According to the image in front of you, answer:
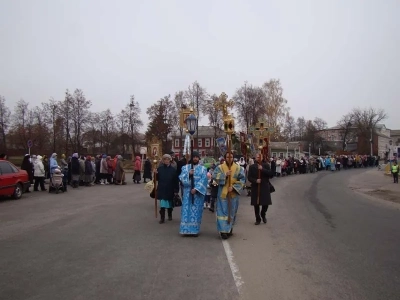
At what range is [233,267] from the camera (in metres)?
5.80

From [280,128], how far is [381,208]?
49.0 m

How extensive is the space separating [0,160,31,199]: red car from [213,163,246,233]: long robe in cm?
943

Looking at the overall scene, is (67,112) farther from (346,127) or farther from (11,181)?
(346,127)

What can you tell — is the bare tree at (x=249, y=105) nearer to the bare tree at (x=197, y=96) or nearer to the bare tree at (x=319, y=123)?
the bare tree at (x=197, y=96)

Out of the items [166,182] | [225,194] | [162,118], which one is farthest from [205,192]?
[162,118]

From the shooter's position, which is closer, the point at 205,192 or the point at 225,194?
the point at 225,194

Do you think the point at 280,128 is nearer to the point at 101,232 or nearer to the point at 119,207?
the point at 119,207

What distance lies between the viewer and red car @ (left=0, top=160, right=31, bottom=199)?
13890 mm

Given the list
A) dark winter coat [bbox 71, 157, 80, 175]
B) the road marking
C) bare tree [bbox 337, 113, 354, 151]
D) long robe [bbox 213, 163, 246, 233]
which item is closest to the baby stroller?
dark winter coat [bbox 71, 157, 80, 175]

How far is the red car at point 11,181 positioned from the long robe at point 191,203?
864cm

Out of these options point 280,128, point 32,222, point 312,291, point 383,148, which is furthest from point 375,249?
point 383,148

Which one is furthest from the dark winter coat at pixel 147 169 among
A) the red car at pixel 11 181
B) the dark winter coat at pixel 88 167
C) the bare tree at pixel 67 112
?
the bare tree at pixel 67 112

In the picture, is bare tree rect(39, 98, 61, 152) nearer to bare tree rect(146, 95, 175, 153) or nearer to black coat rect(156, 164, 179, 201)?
bare tree rect(146, 95, 175, 153)

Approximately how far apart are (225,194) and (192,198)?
0.75 metres
